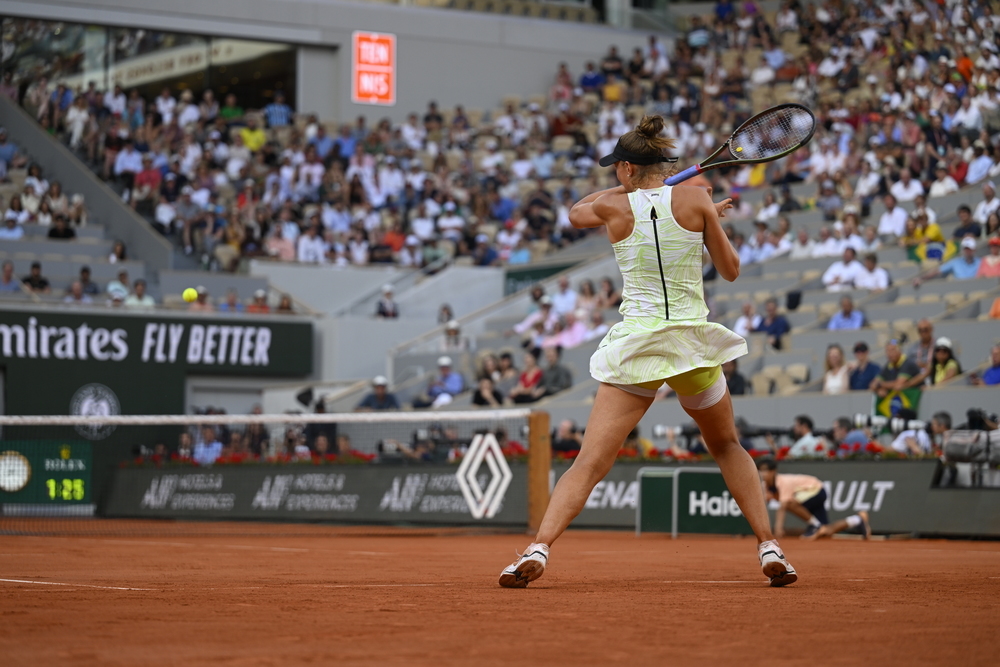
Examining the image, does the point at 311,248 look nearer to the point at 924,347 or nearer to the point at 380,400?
the point at 380,400

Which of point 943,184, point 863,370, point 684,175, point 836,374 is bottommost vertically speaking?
point 836,374

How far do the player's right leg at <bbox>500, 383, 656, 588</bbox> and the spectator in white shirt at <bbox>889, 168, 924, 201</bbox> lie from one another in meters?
16.1

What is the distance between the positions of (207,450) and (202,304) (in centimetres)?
551

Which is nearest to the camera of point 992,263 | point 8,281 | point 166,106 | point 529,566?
point 529,566

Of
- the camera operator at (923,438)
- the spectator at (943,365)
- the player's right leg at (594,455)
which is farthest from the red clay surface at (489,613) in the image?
the spectator at (943,365)

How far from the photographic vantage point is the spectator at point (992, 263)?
58.4 feet

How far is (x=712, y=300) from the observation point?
2141cm

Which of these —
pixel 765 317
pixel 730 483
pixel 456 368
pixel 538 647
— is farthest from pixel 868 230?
pixel 538 647

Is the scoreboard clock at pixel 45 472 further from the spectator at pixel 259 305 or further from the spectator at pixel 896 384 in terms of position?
the spectator at pixel 896 384

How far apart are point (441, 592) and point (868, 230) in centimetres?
1545

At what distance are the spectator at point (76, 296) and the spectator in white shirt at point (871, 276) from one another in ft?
42.1

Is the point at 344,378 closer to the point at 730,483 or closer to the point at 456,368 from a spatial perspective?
the point at 456,368

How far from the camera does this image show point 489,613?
4934 mm

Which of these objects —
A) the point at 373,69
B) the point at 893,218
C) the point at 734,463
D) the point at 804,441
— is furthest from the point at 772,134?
the point at 373,69
